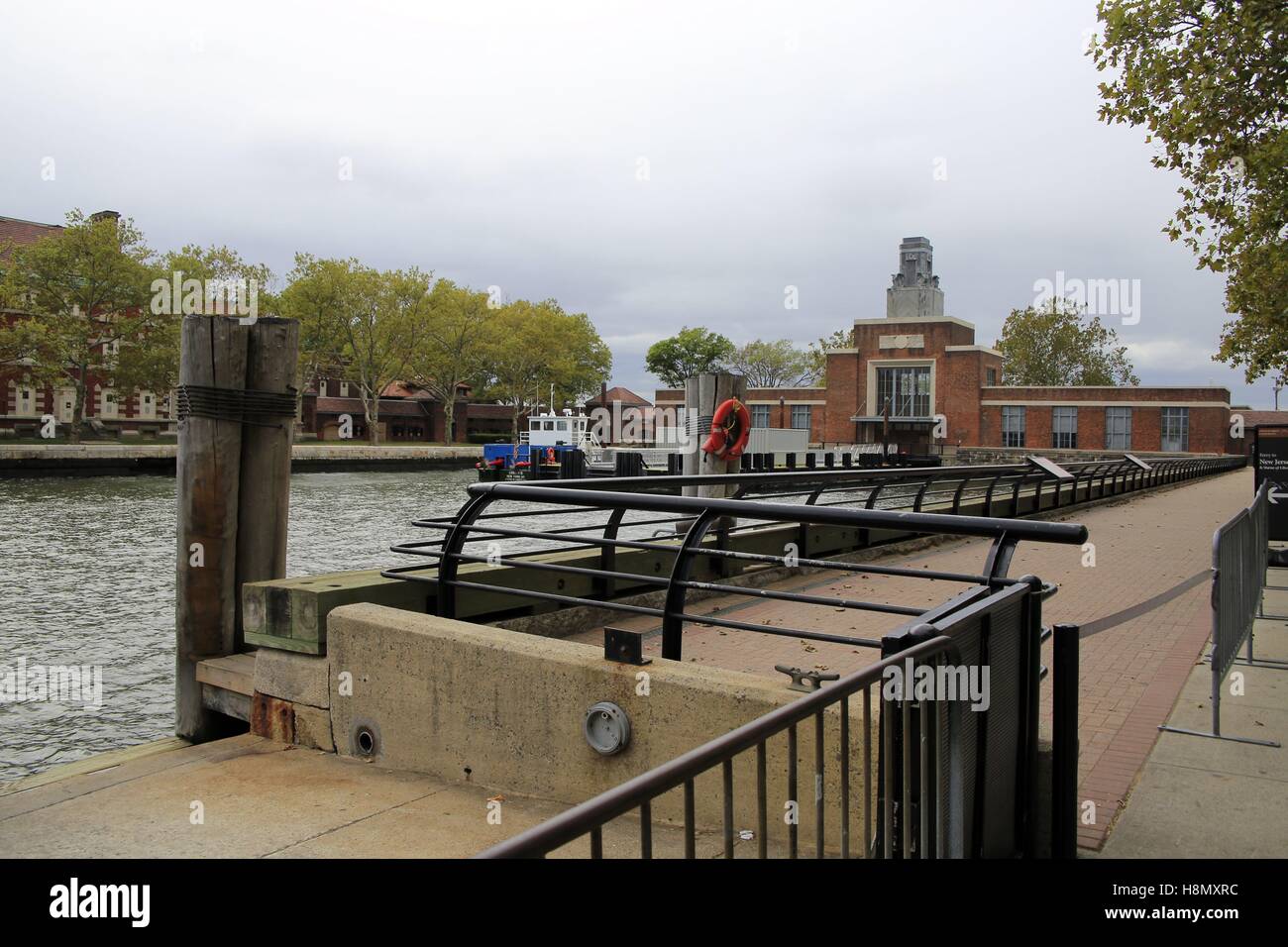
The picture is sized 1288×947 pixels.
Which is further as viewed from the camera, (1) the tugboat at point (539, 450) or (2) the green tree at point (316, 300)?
(2) the green tree at point (316, 300)

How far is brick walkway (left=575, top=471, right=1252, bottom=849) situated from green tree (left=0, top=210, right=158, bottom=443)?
5172 centimetres

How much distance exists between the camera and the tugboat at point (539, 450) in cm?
4541

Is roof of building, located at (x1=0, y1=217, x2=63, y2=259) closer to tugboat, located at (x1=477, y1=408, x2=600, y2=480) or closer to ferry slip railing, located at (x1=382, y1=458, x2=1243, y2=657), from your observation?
tugboat, located at (x1=477, y1=408, x2=600, y2=480)

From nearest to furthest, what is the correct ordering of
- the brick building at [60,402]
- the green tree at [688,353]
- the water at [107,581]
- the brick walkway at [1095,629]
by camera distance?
the brick walkway at [1095,629], the water at [107,581], the brick building at [60,402], the green tree at [688,353]

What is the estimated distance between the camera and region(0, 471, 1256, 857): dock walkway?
438 cm

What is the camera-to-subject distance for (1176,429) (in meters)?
68.8

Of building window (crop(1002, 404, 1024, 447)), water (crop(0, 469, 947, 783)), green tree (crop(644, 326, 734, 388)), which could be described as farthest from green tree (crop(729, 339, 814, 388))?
water (crop(0, 469, 947, 783))

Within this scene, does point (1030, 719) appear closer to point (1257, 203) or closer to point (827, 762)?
point (827, 762)

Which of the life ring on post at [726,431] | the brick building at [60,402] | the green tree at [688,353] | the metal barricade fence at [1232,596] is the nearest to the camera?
the metal barricade fence at [1232,596]

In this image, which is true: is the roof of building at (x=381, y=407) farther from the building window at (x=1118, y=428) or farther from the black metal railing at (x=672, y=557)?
the black metal railing at (x=672, y=557)

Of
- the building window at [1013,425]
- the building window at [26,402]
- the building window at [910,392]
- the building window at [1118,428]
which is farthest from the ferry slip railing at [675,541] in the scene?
the building window at [26,402]

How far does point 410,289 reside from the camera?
67.5 meters

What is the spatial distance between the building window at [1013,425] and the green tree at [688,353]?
40.0 m
